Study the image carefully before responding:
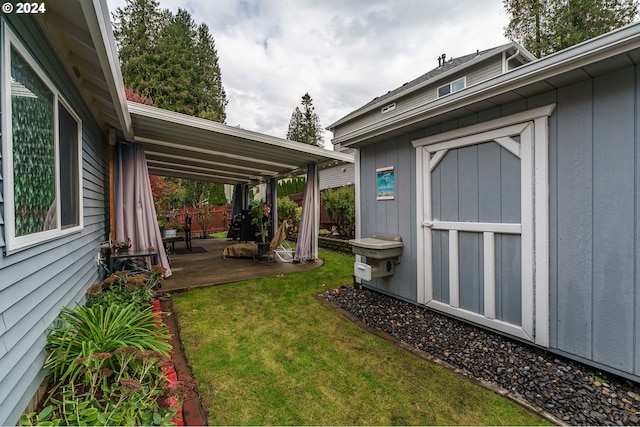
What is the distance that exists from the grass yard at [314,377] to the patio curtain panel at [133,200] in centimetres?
191

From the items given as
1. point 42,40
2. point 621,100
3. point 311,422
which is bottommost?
point 311,422

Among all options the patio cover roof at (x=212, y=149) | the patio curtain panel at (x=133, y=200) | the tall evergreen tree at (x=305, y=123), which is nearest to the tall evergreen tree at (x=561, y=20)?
the patio cover roof at (x=212, y=149)

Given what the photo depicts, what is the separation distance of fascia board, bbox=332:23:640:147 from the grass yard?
258cm

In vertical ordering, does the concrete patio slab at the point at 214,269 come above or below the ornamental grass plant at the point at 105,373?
below

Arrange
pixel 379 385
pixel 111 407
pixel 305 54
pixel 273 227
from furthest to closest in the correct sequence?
pixel 305 54, pixel 273 227, pixel 379 385, pixel 111 407

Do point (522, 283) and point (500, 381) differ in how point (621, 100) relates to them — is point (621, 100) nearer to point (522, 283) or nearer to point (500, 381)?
point (522, 283)

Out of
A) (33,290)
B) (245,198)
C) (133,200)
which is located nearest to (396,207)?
(33,290)

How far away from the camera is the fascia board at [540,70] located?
1.85 meters

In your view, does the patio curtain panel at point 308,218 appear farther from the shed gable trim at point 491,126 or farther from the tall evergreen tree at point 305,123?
the tall evergreen tree at point 305,123

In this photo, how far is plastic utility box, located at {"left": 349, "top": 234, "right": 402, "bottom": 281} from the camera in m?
3.69

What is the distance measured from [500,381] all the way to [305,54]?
40.7ft

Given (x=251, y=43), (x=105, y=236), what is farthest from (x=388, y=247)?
(x=251, y=43)

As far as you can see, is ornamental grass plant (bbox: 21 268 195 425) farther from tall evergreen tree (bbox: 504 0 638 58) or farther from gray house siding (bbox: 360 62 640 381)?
tall evergreen tree (bbox: 504 0 638 58)

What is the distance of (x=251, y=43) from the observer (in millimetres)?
9836
